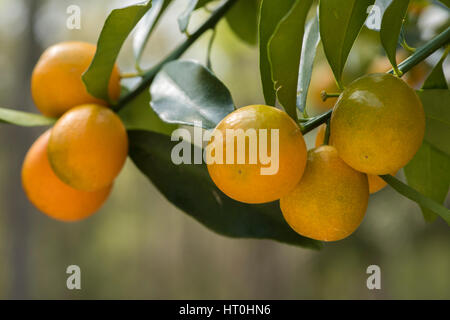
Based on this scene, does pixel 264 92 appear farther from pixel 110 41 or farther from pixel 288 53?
pixel 110 41

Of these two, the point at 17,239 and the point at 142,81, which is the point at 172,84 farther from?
the point at 17,239

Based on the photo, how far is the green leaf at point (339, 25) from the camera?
0.99 feet

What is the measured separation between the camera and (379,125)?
0.91 ft

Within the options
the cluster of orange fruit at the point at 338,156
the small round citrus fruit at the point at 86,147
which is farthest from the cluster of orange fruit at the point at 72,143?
the cluster of orange fruit at the point at 338,156

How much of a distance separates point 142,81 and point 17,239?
9.00 feet

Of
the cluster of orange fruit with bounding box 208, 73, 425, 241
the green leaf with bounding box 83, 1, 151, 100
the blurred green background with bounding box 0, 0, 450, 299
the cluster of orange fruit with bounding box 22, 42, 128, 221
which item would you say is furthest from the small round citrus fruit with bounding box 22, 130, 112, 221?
the blurred green background with bounding box 0, 0, 450, 299

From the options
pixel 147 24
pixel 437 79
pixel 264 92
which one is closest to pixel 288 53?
pixel 264 92

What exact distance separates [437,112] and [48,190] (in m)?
0.40

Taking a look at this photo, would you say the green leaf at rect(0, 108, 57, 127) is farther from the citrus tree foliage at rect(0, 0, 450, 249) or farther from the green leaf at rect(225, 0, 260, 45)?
the green leaf at rect(225, 0, 260, 45)

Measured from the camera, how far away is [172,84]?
1.34 feet

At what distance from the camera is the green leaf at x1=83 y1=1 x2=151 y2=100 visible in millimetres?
351

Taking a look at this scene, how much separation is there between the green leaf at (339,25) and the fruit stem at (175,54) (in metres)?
0.23
